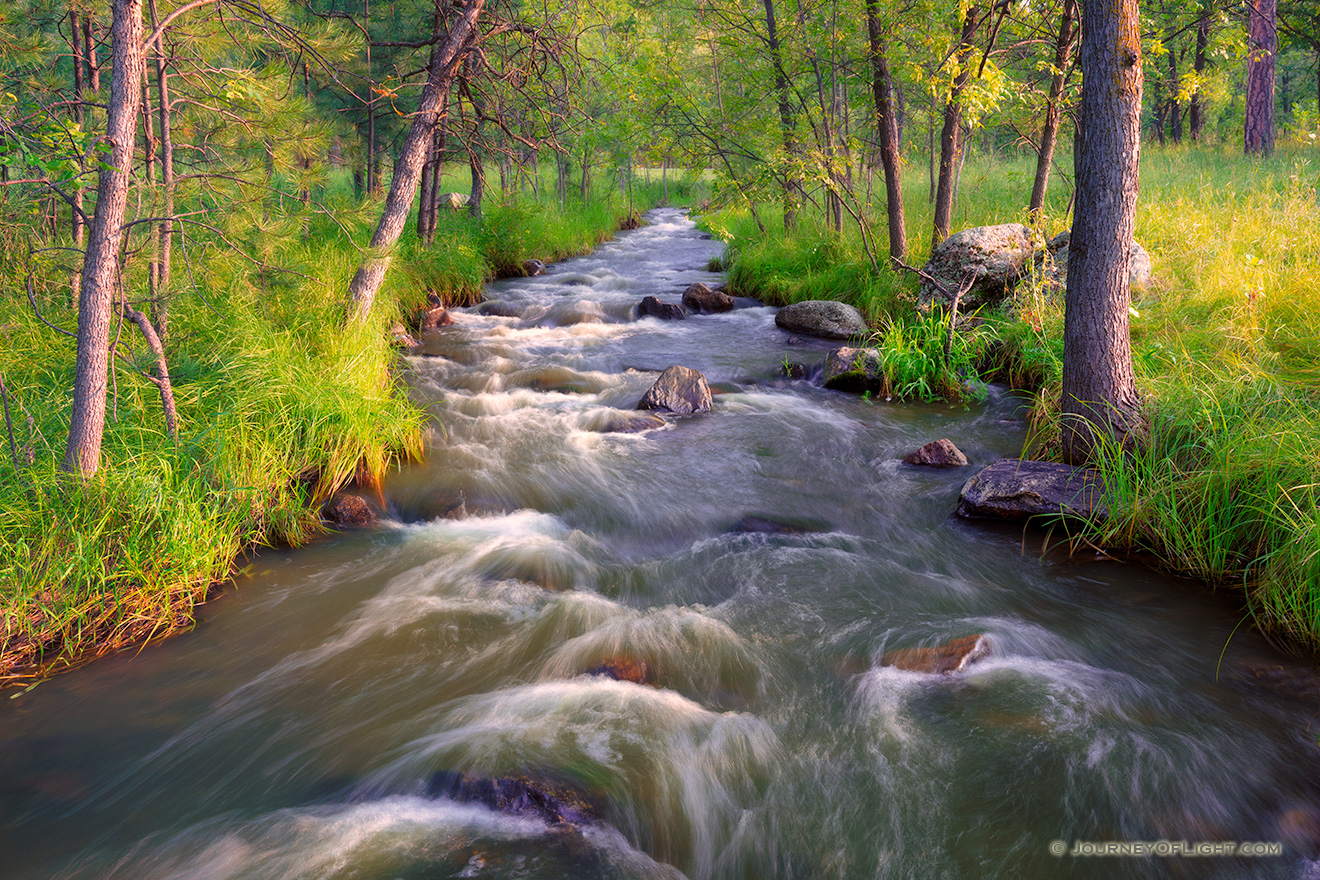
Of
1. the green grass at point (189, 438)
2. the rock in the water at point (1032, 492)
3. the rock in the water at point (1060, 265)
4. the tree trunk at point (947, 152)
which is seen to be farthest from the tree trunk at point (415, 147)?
the rock in the water at point (1060, 265)

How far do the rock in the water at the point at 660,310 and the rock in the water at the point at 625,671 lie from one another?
900cm

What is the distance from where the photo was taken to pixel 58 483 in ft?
12.6

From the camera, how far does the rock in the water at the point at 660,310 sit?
12.4 metres

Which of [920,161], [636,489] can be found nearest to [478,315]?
[636,489]

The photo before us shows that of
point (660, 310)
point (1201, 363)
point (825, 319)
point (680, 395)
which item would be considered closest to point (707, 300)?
point (660, 310)

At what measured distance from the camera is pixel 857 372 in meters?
8.41

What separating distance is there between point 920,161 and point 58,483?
116ft

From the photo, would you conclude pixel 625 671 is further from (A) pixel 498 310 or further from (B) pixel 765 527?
(A) pixel 498 310

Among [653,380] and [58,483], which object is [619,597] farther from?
[653,380]

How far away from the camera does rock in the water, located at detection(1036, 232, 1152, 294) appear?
26.0ft

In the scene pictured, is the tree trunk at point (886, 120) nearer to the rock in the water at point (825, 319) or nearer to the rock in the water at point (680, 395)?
the rock in the water at point (825, 319)

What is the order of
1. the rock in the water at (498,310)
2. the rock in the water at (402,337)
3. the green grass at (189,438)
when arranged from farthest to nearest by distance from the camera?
the rock in the water at (498,310)
the rock in the water at (402,337)
the green grass at (189,438)

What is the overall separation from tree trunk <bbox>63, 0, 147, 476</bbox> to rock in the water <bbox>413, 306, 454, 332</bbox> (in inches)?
285

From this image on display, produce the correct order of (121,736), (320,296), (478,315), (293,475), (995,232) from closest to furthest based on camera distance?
(121,736), (293,475), (320,296), (995,232), (478,315)
